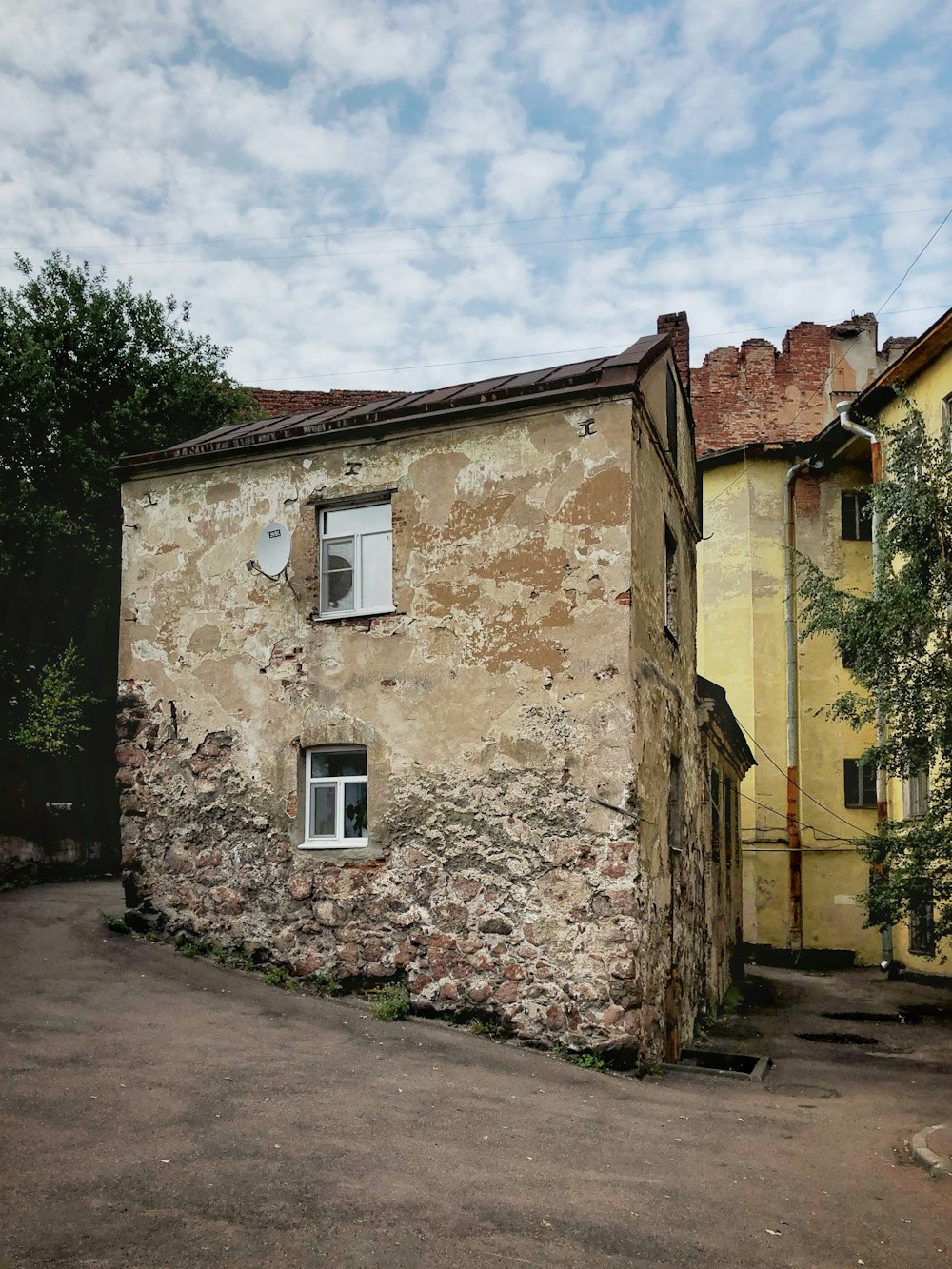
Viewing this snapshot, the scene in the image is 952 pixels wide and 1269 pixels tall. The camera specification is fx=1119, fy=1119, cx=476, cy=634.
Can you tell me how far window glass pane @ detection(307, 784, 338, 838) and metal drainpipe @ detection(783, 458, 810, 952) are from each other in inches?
584

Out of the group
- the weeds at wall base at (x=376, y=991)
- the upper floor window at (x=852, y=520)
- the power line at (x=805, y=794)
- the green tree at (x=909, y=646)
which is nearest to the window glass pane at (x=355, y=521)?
the weeds at wall base at (x=376, y=991)

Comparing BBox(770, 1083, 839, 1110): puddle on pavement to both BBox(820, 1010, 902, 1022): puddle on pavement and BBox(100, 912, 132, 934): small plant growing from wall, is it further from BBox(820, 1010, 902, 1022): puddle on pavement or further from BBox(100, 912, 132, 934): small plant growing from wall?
BBox(100, 912, 132, 934): small plant growing from wall

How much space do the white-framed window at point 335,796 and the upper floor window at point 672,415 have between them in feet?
18.4

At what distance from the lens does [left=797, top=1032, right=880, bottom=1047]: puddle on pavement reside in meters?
15.1

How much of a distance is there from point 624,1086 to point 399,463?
22.3ft

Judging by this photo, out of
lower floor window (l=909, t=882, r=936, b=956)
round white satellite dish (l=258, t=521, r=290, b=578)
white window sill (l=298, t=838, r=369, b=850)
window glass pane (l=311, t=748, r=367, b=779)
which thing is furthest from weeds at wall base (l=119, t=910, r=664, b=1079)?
lower floor window (l=909, t=882, r=936, b=956)

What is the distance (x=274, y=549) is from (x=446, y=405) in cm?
264

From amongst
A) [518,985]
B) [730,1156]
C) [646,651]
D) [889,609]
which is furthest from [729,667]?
[730,1156]

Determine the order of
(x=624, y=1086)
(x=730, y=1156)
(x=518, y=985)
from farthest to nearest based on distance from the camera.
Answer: (x=518, y=985) → (x=624, y=1086) → (x=730, y=1156)

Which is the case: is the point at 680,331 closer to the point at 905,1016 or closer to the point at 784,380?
the point at 905,1016

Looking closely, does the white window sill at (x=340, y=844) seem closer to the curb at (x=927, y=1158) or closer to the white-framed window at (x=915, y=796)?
the curb at (x=927, y=1158)

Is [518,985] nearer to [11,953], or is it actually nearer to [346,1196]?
[346,1196]

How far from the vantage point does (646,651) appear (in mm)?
12008

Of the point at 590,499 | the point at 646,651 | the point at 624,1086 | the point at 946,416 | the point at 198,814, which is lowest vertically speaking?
the point at 624,1086
